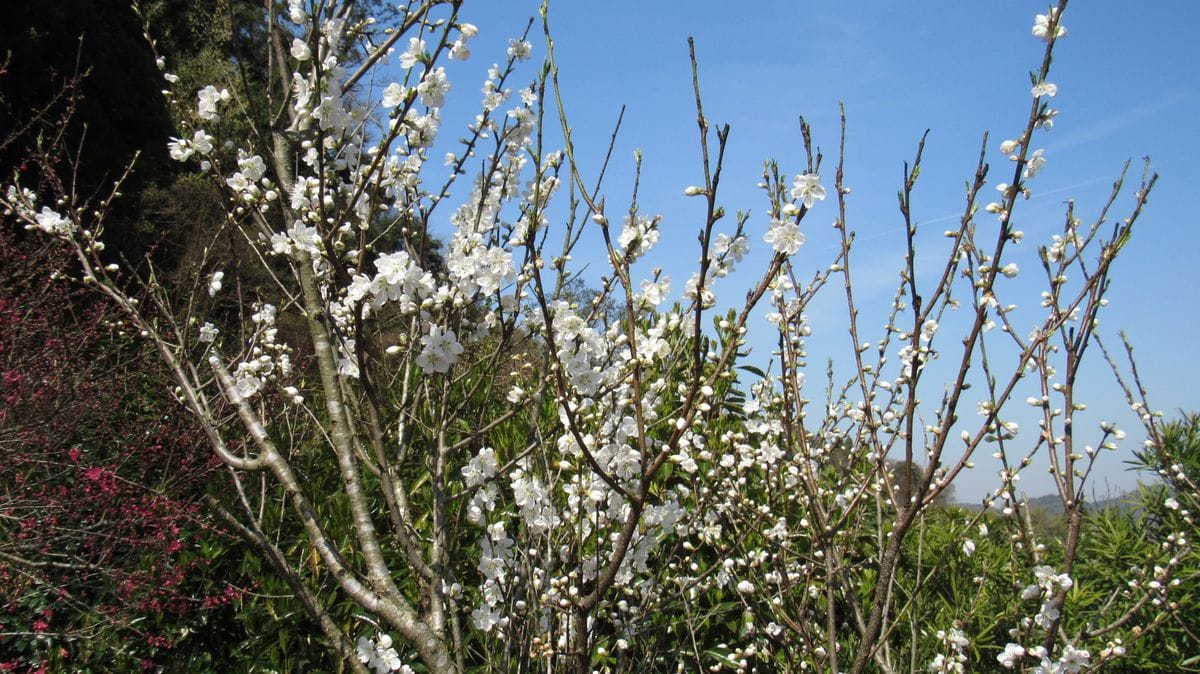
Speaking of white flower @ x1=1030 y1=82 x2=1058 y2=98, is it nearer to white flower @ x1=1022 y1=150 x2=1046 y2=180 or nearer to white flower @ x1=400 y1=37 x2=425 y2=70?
white flower @ x1=1022 y1=150 x2=1046 y2=180

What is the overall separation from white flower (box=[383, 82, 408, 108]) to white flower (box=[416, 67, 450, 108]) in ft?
0.25

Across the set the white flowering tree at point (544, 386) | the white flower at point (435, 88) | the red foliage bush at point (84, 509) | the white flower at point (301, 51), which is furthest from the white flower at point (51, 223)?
the white flower at point (435, 88)

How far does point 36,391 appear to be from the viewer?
4.41 m

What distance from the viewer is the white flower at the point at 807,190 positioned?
1589mm

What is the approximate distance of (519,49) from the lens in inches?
101

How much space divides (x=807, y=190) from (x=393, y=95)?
132cm

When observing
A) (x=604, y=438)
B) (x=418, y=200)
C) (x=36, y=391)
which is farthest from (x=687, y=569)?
(x=36, y=391)

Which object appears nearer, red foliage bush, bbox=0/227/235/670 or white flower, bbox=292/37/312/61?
white flower, bbox=292/37/312/61

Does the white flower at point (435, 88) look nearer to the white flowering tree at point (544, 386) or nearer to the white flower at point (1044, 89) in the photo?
the white flowering tree at point (544, 386)

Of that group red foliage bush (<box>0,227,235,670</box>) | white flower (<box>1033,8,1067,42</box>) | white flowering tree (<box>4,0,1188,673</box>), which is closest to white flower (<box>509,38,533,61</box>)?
white flowering tree (<box>4,0,1188,673</box>)

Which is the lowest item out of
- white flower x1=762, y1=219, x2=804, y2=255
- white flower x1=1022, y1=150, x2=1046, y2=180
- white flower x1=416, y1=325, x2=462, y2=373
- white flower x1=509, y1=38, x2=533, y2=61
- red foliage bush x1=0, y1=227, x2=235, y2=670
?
red foliage bush x1=0, y1=227, x2=235, y2=670

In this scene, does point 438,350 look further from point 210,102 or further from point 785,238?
point 210,102

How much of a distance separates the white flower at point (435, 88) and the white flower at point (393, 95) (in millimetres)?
76

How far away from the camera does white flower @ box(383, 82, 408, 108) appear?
215 cm
